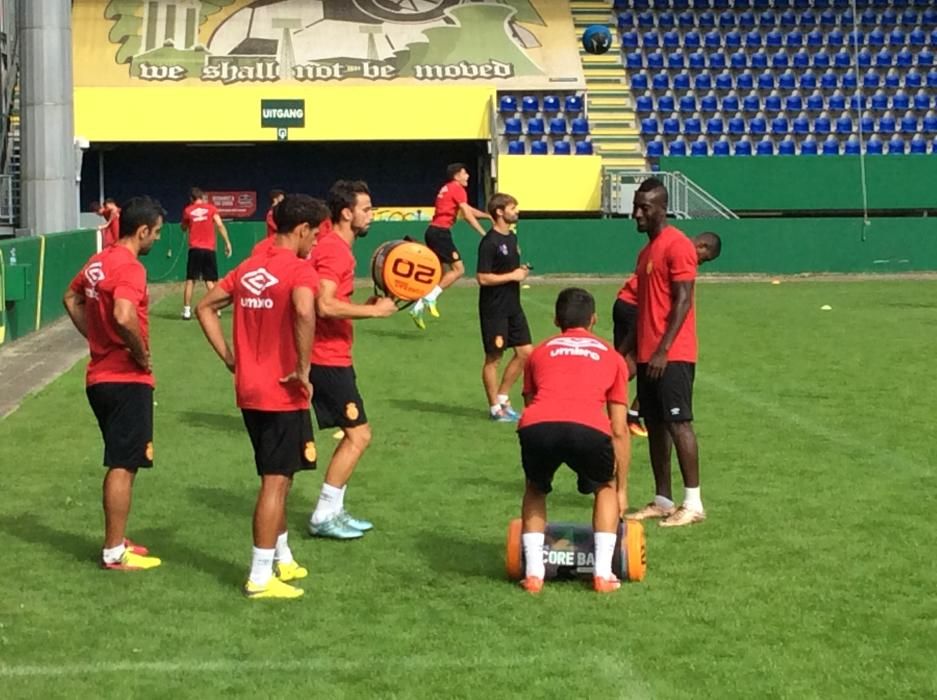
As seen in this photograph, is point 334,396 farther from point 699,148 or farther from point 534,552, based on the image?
point 699,148

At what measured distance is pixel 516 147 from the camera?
1422 inches

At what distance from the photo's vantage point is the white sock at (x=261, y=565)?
689 cm

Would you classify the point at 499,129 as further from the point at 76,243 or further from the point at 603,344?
the point at 603,344

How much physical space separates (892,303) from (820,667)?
1966cm

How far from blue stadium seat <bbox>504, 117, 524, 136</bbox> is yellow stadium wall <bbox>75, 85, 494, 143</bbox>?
6.48ft

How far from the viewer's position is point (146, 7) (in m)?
38.6

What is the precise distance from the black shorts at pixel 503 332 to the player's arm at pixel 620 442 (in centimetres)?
456

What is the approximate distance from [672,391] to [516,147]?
28.2 meters

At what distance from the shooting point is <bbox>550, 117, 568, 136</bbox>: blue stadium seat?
36906 mm

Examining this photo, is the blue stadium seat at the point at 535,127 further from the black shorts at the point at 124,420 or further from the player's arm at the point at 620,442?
the black shorts at the point at 124,420

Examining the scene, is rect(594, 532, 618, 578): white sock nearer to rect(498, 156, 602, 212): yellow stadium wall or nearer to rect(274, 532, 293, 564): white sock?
rect(274, 532, 293, 564): white sock

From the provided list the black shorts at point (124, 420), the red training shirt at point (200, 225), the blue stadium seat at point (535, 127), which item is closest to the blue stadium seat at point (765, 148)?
the blue stadium seat at point (535, 127)

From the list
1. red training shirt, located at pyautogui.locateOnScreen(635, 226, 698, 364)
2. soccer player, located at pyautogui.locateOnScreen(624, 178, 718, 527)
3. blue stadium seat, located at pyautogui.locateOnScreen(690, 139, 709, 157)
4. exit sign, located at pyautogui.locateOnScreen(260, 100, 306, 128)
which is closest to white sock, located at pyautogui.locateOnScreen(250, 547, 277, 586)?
soccer player, located at pyautogui.locateOnScreen(624, 178, 718, 527)

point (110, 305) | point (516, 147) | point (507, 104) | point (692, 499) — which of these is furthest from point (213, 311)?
point (507, 104)
